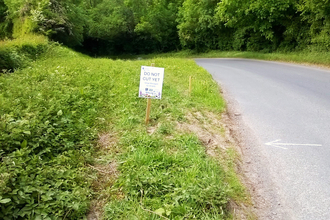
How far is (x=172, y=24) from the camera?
40438 mm

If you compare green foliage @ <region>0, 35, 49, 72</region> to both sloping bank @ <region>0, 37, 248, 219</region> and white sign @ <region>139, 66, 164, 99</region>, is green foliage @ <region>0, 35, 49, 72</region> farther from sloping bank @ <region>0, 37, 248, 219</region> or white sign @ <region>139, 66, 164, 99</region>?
white sign @ <region>139, 66, 164, 99</region>

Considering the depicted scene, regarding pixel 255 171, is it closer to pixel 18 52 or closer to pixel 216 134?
pixel 216 134

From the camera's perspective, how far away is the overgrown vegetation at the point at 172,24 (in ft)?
62.2

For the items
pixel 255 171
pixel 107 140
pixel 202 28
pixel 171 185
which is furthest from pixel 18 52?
pixel 202 28

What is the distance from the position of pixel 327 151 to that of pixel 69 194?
4.48 metres

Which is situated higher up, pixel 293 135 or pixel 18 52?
pixel 18 52

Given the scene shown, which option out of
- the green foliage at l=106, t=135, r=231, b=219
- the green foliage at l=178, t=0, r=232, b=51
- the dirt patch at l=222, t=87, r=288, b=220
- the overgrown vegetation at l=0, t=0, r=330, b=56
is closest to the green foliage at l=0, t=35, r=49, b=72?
the overgrown vegetation at l=0, t=0, r=330, b=56

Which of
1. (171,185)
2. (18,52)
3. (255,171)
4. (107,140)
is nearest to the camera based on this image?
(171,185)

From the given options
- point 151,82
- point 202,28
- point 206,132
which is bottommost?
point 206,132

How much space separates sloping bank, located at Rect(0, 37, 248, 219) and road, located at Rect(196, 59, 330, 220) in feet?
2.29

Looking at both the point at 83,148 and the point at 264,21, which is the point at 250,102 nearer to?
the point at 83,148

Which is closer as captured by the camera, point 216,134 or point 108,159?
point 108,159

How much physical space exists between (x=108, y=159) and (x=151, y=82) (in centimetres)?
177

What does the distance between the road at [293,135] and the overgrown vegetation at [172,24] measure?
10.2m
